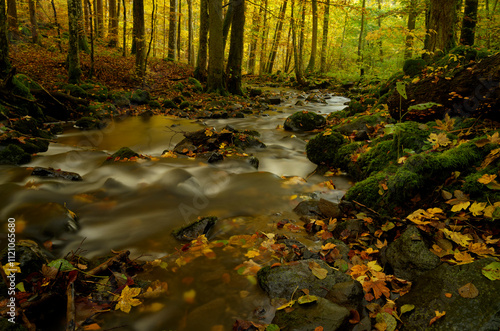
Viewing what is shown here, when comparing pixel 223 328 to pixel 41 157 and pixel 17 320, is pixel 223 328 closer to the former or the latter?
pixel 17 320

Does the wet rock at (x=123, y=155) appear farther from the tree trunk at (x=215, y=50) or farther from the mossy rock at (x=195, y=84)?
the mossy rock at (x=195, y=84)

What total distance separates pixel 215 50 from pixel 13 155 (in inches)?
384

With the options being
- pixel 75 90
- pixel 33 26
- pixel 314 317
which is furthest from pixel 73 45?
pixel 314 317

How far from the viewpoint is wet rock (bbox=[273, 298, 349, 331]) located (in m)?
1.97

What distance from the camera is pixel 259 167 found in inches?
251

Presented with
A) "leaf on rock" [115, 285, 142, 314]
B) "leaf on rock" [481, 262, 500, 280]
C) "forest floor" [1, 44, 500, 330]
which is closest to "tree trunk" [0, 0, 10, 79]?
"forest floor" [1, 44, 500, 330]

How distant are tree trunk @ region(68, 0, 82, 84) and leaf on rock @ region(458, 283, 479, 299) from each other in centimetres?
1303

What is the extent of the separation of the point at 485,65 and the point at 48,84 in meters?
12.9

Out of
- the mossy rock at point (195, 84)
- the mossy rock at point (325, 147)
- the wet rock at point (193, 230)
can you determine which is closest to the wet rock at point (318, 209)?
the wet rock at point (193, 230)

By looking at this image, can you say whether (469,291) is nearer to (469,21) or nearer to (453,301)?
(453,301)

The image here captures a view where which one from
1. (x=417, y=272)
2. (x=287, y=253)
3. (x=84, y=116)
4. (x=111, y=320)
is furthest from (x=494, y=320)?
(x=84, y=116)

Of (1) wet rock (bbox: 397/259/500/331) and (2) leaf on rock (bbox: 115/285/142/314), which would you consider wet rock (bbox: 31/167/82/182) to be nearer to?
(2) leaf on rock (bbox: 115/285/142/314)

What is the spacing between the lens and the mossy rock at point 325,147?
584cm

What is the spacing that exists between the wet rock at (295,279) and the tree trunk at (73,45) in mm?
11892
